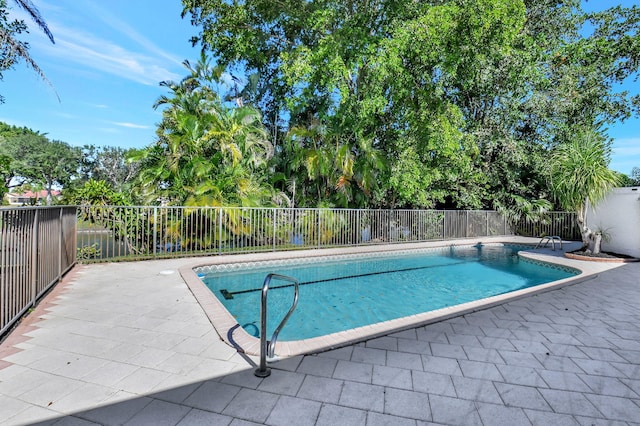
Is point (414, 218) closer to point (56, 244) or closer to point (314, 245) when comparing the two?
point (314, 245)

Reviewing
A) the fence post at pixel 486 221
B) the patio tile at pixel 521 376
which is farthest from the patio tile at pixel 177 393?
the fence post at pixel 486 221

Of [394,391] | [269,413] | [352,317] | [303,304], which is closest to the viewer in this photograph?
[269,413]

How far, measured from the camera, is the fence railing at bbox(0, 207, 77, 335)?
3029 millimetres

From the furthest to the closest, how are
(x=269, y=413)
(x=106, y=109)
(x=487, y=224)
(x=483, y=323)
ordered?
(x=106, y=109) → (x=487, y=224) → (x=483, y=323) → (x=269, y=413)

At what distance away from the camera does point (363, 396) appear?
7.32 feet

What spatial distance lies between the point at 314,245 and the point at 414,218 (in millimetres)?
4922

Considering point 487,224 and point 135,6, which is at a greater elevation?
point 135,6

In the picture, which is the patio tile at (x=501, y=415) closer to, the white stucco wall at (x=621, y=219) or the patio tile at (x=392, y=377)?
the patio tile at (x=392, y=377)

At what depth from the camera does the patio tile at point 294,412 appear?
6.36ft

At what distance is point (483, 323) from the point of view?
3.77m

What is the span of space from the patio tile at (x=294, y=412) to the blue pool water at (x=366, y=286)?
187cm

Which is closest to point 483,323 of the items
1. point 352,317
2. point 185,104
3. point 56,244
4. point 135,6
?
point 352,317

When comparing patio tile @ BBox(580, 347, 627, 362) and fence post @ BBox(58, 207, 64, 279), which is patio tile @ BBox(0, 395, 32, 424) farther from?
patio tile @ BBox(580, 347, 627, 362)

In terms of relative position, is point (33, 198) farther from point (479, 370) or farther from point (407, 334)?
point (479, 370)
